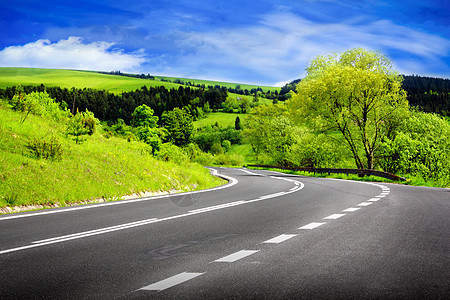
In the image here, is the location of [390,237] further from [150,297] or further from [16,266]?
[16,266]

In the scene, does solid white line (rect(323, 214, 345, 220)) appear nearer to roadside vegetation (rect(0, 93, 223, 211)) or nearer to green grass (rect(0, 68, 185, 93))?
roadside vegetation (rect(0, 93, 223, 211))

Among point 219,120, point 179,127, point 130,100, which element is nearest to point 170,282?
point 179,127

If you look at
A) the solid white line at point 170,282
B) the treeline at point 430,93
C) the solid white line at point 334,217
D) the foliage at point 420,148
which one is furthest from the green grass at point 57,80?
the solid white line at point 170,282

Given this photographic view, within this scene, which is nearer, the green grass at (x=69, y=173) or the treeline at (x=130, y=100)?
the green grass at (x=69, y=173)

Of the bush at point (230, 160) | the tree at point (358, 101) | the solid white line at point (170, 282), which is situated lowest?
the bush at point (230, 160)

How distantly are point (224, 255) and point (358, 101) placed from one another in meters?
35.8

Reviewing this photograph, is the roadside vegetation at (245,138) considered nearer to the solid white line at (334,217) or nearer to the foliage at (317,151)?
the foliage at (317,151)

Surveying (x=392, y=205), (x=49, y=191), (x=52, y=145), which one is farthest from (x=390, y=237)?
(x=52, y=145)

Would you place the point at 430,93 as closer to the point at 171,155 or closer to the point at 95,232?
the point at 171,155

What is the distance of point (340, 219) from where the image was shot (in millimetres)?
8203

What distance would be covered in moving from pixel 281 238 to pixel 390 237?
176 cm

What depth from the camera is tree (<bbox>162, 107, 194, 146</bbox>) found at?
7944 cm

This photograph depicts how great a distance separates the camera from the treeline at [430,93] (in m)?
126

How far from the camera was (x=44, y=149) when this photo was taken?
13.1m
